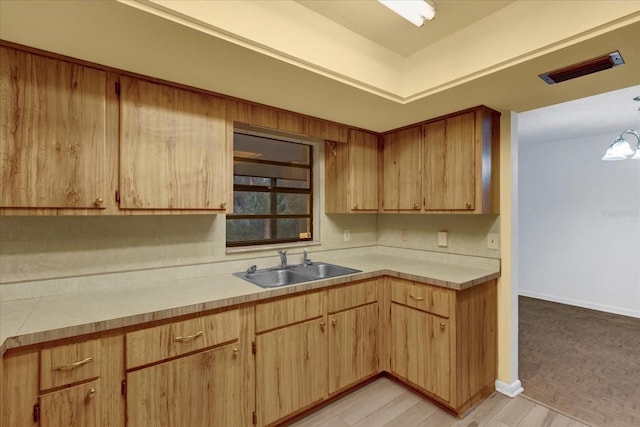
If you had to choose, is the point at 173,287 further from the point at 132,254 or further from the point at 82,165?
the point at 82,165

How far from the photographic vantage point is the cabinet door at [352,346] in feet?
6.89

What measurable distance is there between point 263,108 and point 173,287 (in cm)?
132

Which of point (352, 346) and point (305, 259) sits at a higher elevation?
point (305, 259)

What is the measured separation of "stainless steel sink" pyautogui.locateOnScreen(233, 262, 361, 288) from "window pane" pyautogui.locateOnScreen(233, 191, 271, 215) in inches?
19.5

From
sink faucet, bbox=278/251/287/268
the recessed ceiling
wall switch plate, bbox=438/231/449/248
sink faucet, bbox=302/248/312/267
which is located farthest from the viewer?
wall switch plate, bbox=438/231/449/248

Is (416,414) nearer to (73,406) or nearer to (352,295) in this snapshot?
(352,295)

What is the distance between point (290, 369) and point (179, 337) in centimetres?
74

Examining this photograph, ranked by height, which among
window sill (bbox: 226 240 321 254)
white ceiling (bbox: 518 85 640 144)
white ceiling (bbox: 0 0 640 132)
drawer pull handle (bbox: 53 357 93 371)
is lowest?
drawer pull handle (bbox: 53 357 93 371)

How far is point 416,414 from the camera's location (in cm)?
204

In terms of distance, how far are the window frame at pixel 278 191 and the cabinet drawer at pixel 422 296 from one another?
2.83 feet

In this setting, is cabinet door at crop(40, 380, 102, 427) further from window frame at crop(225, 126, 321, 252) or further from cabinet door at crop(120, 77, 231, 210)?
window frame at crop(225, 126, 321, 252)

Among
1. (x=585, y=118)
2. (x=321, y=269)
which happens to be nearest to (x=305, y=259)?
(x=321, y=269)

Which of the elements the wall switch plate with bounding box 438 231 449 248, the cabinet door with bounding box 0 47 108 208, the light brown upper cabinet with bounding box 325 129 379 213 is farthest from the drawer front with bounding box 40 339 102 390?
the wall switch plate with bounding box 438 231 449 248

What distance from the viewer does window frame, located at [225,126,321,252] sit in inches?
94.0
